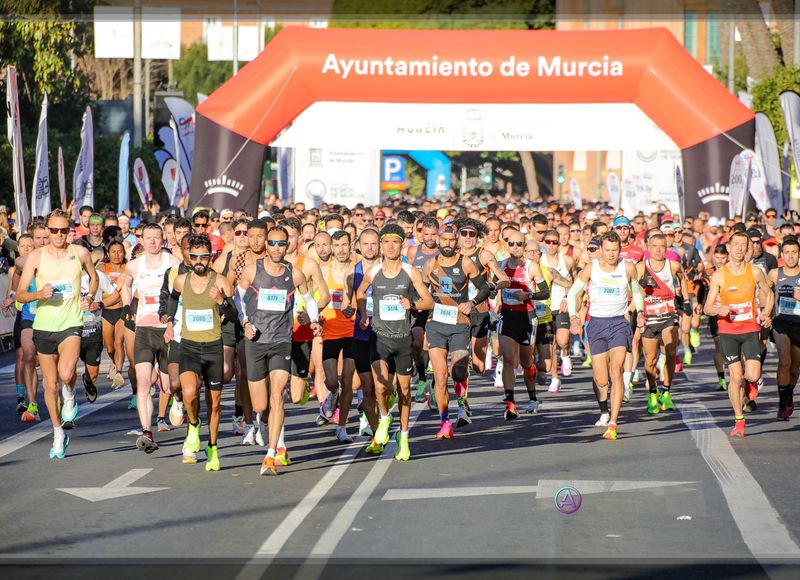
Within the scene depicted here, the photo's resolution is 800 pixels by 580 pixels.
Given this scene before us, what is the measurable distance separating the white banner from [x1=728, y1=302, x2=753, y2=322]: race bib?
22372mm

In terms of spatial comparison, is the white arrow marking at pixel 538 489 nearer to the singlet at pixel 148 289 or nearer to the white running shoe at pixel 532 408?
the singlet at pixel 148 289

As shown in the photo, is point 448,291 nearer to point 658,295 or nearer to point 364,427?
point 364,427

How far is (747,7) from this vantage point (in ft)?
108

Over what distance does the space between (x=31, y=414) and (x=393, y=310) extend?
4.01 m

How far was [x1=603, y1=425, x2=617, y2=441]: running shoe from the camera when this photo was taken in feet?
41.7

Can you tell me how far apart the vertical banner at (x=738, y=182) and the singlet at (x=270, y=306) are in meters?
12.6

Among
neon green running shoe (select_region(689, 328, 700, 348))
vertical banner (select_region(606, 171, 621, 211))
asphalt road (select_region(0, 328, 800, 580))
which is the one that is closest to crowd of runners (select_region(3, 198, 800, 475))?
asphalt road (select_region(0, 328, 800, 580))

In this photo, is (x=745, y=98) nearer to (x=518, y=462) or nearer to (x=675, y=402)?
(x=675, y=402)

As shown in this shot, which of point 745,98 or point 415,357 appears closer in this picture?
point 415,357

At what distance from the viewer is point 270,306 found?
36.7 feet

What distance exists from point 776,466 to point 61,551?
18.3 ft

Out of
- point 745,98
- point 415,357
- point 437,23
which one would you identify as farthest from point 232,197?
point 437,23

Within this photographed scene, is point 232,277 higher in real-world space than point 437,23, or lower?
lower

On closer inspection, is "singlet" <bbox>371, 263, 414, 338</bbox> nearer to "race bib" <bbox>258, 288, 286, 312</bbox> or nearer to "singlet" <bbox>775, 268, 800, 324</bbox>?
"race bib" <bbox>258, 288, 286, 312</bbox>
